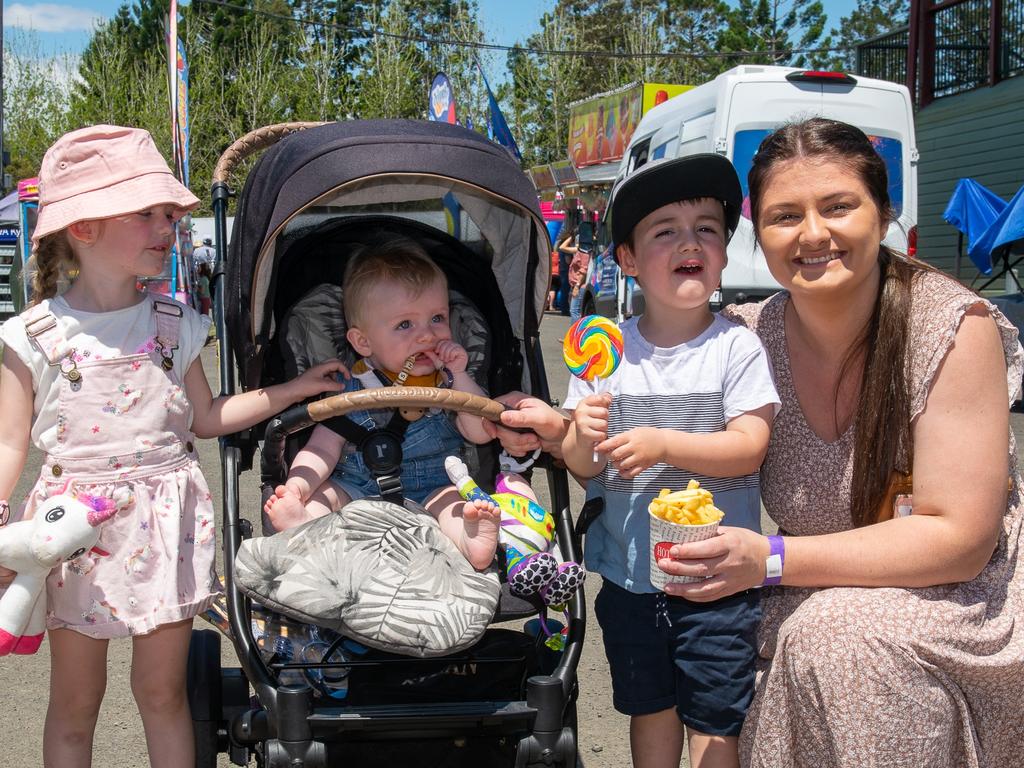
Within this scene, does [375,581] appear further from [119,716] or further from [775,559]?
[119,716]

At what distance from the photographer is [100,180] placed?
2.96 m

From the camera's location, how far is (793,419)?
2863mm

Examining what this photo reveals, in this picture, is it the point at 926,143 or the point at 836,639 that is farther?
the point at 926,143

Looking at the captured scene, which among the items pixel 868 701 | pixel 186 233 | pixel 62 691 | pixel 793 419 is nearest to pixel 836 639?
pixel 868 701

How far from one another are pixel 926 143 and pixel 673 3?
41398 mm

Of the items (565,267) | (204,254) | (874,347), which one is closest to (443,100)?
(874,347)

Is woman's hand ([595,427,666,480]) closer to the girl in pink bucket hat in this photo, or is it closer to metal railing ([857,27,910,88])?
the girl in pink bucket hat

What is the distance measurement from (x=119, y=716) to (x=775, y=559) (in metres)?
2.65

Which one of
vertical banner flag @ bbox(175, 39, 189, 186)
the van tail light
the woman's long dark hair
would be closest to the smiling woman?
the woman's long dark hair

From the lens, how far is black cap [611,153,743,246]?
2883mm

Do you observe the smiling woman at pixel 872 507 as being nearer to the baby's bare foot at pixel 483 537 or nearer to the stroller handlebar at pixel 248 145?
the baby's bare foot at pixel 483 537

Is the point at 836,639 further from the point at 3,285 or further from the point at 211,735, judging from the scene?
the point at 3,285

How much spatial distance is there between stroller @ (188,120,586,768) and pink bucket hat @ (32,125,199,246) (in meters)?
0.34

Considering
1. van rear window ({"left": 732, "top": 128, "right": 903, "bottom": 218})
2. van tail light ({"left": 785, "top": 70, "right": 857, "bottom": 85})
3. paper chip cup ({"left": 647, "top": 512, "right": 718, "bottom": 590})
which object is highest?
van tail light ({"left": 785, "top": 70, "right": 857, "bottom": 85})
